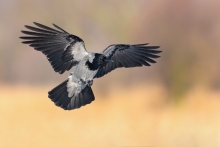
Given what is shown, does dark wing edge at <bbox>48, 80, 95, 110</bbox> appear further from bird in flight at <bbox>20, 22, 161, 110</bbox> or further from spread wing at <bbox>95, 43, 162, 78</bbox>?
spread wing at <bbox>95, 43, 162, 78</bbox>

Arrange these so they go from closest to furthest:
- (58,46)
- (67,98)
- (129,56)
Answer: (58,46)
(67,98)
(129,56)

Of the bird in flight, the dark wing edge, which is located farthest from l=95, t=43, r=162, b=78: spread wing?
the dark wing edge

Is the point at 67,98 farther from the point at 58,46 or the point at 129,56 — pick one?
the point at 129,56

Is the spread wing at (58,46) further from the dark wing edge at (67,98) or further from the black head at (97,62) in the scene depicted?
the dark wing edge at (67,98)

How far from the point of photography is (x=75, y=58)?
3.82m

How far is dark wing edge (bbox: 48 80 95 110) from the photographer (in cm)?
399

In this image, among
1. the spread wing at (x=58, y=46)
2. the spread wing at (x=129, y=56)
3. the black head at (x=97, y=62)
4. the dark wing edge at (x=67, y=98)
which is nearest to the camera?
the spread wing at (x=58, y=46)

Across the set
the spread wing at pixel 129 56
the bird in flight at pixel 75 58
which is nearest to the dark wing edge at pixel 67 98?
the bird in flight at pixel 75 58

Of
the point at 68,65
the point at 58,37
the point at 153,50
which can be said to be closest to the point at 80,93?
the point at 68,65

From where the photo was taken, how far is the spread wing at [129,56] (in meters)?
4.15

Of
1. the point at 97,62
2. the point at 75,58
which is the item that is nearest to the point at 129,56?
the point at 97,62

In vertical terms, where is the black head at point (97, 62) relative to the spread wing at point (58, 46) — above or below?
below

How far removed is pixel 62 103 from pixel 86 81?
0.39 meters

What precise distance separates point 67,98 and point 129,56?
37.1 inches
